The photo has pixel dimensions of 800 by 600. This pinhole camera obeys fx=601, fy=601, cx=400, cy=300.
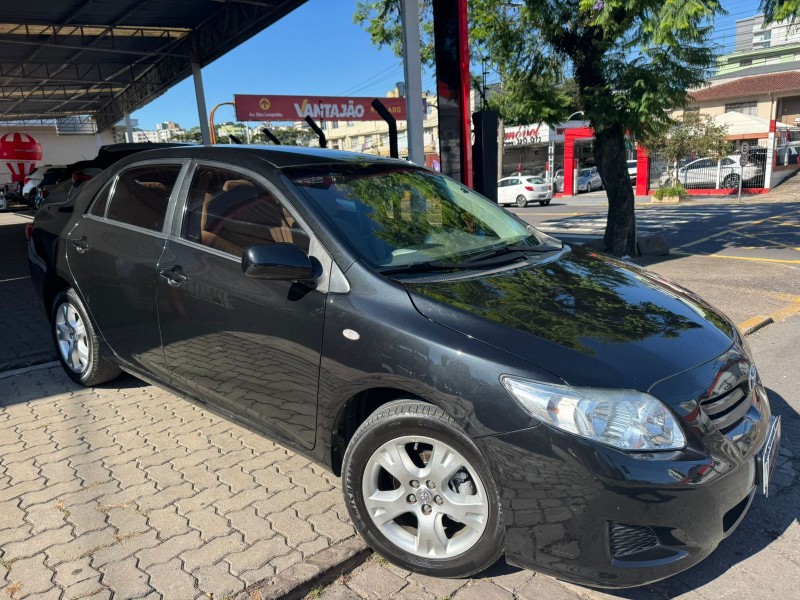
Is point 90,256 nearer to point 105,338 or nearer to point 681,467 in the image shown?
point 105,338

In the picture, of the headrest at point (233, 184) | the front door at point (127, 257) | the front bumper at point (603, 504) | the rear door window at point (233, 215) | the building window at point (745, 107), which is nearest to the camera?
the front bumper at point (603, 504)

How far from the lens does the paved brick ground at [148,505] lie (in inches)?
99.1

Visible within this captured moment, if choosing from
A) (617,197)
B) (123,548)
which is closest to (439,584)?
(123,548)

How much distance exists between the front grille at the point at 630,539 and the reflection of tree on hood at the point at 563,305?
24.9 inches

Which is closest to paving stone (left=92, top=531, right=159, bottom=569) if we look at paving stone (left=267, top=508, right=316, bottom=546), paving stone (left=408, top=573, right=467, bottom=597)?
paving stone (left=267, top=508, right=316, bottom=546)

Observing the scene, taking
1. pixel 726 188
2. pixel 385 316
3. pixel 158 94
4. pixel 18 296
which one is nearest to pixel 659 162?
pixel 726 188

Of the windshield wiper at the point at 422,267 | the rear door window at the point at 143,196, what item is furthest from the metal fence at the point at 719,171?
the rear door window at the point at 143,196

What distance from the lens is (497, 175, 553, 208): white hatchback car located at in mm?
27266

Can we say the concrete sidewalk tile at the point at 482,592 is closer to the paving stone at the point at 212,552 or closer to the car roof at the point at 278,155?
the paving stone at the point at 212,552

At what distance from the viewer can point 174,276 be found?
3285 mm

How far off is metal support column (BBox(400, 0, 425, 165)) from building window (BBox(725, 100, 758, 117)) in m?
37.7

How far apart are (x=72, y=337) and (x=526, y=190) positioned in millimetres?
25005

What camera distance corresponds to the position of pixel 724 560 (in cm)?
264

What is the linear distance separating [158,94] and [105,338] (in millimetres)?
23466
